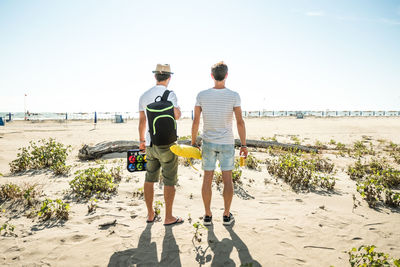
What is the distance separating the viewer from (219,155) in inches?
138

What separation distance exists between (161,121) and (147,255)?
5.73 ft

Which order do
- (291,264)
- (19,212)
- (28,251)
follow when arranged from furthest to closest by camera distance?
(19,212)
(28,251)
(291,264)

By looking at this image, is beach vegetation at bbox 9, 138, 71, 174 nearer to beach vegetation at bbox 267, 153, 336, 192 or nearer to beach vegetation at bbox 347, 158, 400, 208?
beach vegetation at bbox 267, 153, 336, 192

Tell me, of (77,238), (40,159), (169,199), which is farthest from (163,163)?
(40,159)

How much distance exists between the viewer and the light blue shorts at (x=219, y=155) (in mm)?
3453

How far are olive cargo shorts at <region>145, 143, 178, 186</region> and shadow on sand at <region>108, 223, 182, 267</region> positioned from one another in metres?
0.84

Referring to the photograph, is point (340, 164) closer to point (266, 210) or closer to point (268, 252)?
point (266, 210)

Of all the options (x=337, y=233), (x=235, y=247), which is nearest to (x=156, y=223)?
(x=235, y=247)

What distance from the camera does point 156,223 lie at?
3725mm

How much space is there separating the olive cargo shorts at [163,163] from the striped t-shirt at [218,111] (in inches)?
25.3

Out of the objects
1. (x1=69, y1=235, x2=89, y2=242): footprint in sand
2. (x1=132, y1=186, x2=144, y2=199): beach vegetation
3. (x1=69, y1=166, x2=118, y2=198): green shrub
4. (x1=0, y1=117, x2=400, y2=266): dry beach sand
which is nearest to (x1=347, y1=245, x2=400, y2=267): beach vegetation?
(x1=0, y1=117, x2=400, y2=266): dry beach sand

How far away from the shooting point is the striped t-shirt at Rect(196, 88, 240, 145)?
3404mm

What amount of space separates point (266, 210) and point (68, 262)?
125 inches

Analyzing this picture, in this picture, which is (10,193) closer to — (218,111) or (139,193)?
(139,193)
